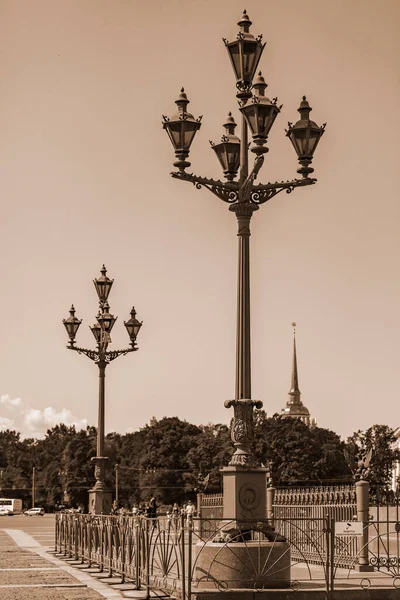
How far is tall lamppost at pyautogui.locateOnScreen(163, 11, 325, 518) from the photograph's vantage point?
16.9 metres

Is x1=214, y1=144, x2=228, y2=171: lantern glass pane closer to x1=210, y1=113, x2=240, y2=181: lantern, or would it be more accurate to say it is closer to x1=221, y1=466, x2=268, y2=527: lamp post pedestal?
x1=210, y1=113, x2=240, y2=181: lantern

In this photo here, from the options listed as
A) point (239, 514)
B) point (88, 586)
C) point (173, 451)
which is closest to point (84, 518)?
point (88, 586)

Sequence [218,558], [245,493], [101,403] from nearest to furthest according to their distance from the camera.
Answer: [218,558] → [245,493] → [101,403]

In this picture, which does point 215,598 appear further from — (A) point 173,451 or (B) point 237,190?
(A) point 173,451

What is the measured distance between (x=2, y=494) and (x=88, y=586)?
137204mm

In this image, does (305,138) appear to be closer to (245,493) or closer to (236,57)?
(236,57)

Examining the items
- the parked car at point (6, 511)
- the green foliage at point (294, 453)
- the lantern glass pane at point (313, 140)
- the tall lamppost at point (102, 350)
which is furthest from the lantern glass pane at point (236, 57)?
the parked car at point (6, 511)

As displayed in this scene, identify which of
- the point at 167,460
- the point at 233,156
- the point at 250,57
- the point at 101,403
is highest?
the point at 250,57

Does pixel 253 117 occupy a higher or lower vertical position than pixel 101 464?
higher

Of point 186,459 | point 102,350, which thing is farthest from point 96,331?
point 186,459

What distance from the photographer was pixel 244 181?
1773 cm

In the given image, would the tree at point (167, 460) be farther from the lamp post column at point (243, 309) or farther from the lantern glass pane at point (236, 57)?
the lantern glass pane at point (236, 57)

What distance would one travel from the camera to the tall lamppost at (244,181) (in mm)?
16922

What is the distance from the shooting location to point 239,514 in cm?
1673
